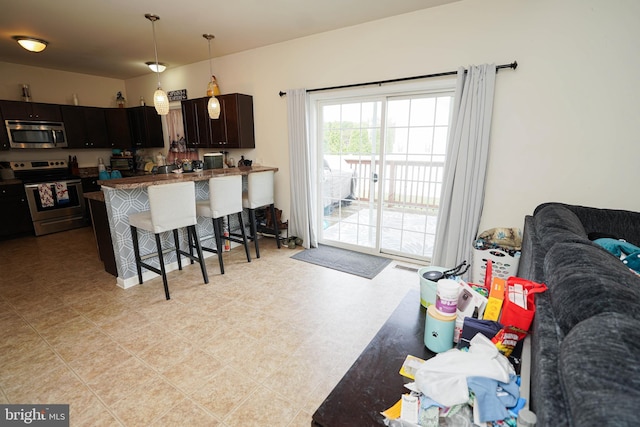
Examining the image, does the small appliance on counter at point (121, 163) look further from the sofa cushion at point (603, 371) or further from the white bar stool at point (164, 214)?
the sofa cushion at point (603, 371)

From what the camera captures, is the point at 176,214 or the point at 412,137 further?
the point at 412,137

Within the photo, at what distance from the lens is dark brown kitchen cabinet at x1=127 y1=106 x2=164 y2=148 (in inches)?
221

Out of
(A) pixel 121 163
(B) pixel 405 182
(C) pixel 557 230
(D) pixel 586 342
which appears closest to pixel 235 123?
(B) pixel 405 182

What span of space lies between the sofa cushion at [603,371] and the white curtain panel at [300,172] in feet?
11.4

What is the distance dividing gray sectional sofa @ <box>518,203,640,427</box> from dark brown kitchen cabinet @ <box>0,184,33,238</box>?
6545mm

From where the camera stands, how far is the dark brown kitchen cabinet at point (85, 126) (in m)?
5.26

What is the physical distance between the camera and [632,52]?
2.21 m

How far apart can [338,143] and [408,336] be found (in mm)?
3026

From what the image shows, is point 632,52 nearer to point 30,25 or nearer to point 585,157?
point 585,157

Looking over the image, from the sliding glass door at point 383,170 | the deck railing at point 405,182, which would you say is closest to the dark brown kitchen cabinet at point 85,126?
the sliding glass door at point 383,170

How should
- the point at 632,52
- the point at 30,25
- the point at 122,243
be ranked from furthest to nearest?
the point at 30,25, the point at 122,243, the point at 632,52

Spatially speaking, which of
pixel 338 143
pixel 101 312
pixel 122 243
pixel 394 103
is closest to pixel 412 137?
pixel 394 103

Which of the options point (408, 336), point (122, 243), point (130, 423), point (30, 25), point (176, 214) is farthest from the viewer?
point (30, 25)

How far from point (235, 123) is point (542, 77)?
366 centimetres
